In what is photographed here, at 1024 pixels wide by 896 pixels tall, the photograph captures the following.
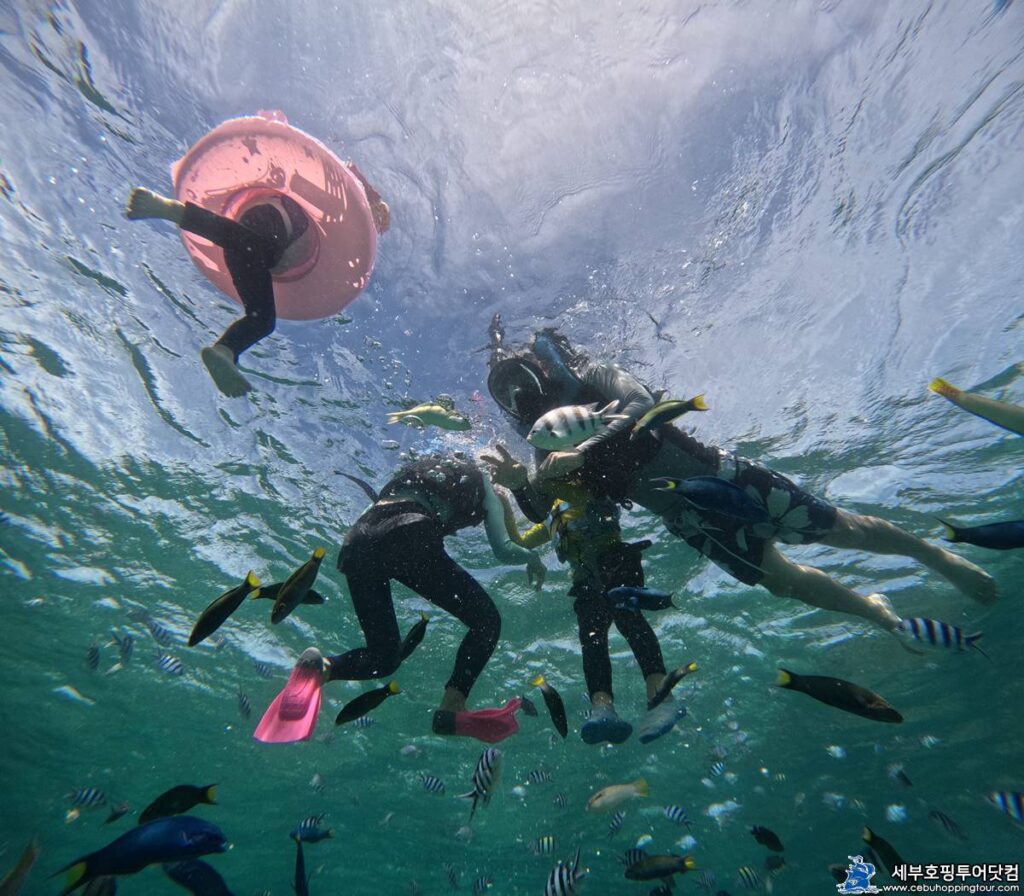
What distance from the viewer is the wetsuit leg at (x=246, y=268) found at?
14.3ft

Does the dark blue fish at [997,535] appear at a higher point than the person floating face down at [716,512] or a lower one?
lower

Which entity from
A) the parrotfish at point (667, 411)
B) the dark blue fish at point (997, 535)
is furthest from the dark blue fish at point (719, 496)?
the dark blue fish at point (997, 535)

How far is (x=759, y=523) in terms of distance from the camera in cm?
608

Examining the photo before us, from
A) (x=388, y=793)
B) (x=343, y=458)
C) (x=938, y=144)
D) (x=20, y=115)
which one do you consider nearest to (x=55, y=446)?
(x=343, y=458)

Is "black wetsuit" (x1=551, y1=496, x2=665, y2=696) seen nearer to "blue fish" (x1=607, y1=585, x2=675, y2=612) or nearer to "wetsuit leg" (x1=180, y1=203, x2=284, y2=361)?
"blue fish" (x1=607, y1=585, x2=675, y2=612)

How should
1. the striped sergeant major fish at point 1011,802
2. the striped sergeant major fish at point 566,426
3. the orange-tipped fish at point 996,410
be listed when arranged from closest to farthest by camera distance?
the orange-tipped fish at point 996,410
the striped sergeant major fish at point 566,426
the striped sergeant major fish at point 1011,802

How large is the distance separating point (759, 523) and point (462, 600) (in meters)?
3.62

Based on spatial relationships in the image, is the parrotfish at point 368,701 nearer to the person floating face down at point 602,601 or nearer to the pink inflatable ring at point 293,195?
the person floating face down at point 602,601

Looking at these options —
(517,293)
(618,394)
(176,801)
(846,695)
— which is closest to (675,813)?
(846,695)

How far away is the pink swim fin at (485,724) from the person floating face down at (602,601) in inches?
32.3

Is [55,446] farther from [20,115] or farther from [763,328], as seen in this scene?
[763,328]

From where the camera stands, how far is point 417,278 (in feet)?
26.9

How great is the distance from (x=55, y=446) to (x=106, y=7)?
9552 millimetres

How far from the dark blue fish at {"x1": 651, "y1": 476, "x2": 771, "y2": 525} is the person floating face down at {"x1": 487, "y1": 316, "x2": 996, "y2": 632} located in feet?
7.36
